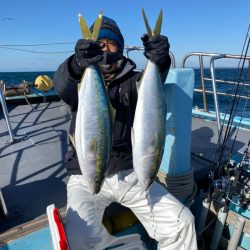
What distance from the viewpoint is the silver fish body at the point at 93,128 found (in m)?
1.85

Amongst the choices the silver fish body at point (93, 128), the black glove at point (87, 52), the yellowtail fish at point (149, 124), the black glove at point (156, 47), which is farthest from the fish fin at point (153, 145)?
the black glove at point (87, 52)

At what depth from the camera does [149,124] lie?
1.98 metres

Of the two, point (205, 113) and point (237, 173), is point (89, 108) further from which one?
point (205, 113)

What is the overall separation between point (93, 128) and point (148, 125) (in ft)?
1.32

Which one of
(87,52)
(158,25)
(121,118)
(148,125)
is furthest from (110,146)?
(158,25)

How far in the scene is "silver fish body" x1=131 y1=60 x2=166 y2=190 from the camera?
1975mm

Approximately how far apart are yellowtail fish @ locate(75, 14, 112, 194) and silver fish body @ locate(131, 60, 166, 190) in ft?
0.71

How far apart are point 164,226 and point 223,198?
78 cm

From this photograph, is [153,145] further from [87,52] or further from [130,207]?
[130,207]

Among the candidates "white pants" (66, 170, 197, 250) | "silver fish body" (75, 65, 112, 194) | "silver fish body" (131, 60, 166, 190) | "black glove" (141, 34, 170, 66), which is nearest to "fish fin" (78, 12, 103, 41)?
"silver fish body" (75, 65, 112, 194)

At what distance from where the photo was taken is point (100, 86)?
75.7 inches

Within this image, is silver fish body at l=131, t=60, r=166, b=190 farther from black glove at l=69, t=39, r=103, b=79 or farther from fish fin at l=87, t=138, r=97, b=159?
black glove at l=69, t=39, r=103, b=79

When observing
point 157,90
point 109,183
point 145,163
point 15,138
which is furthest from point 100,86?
point 15,138

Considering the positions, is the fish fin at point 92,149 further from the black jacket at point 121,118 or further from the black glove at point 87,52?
the black jacket at point 121,118
